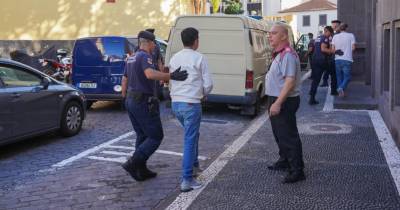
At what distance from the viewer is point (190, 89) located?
210 inches

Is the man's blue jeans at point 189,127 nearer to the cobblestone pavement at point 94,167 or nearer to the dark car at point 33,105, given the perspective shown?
the cobblestone pavement at point 94,167

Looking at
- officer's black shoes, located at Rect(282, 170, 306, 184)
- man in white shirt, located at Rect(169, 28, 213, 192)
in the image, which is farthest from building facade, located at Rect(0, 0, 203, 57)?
officer's black shoes, located at Rect(282, 170, 306, 184)

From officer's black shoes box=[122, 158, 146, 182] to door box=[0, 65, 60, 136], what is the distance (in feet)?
7.32

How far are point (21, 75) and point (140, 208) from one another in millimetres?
3614

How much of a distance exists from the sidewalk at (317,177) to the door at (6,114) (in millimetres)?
2826

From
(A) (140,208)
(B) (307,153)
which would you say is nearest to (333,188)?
(B) (307,153)

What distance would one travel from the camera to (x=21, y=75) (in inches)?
301

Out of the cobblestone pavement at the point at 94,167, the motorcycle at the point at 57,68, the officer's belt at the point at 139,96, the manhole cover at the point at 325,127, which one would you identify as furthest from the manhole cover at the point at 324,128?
the motorcycle at the point at 57,68

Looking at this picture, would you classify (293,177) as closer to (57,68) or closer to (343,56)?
(343,56)

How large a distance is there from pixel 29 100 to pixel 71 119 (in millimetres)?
1245

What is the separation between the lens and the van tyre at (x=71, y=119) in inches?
330

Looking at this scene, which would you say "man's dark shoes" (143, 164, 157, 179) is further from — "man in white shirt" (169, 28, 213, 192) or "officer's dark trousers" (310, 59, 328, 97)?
"officer's dark trousers" (310, 59, 328, 97)

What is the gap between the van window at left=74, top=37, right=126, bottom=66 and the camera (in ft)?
36.3

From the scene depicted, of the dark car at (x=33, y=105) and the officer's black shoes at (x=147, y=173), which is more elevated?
the dark car at (x=33, y=105)
